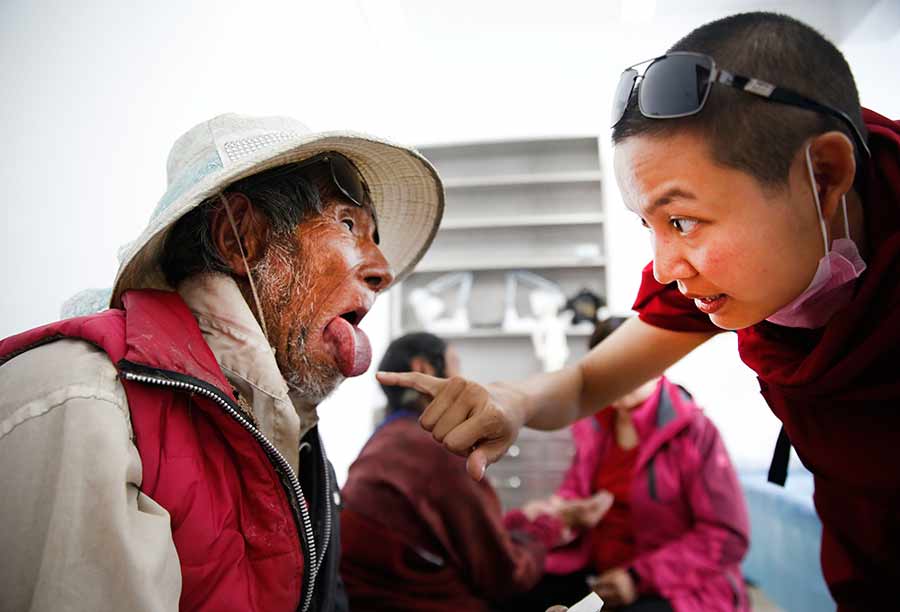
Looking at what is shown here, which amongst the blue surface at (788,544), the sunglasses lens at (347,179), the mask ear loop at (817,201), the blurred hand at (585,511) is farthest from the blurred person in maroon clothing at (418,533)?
the blue surface at (788,544)

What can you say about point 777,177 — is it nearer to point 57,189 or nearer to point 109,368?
point 109,368

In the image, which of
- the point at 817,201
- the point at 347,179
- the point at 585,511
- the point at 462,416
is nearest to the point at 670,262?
the point at 817,201

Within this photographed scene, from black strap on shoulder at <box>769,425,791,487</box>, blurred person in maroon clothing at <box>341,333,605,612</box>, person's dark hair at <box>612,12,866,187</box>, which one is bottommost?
blurred person in maroon clothing at <box>341,333,605,612</box>

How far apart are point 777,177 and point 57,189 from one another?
3.36 feet

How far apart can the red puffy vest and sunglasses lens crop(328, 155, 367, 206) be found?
31cm

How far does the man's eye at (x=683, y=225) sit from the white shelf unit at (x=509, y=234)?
10.2 ft

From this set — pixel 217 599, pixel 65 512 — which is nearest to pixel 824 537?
pixel 217 599

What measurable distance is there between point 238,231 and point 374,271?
216mm

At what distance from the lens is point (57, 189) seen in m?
0.90

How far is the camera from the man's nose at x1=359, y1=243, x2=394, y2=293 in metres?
0.95

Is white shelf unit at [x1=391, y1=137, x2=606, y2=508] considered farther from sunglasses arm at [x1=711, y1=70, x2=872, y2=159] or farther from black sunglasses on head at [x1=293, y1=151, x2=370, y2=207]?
sunglasses arm at [x1=711, y1=70, x2=872, y2=159]

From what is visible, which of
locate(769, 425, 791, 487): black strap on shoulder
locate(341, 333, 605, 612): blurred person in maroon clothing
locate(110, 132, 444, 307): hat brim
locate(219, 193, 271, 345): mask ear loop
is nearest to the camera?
locate(110, 132, 444, 307): hat brim

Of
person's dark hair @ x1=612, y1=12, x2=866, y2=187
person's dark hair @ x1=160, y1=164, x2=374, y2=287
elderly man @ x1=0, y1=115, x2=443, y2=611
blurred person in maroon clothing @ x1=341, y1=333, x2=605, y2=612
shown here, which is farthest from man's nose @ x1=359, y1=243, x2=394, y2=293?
blurred person in maroon clothing @ x1=341, y1=333, x2=605, y2=612

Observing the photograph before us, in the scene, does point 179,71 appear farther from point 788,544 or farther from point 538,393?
point 788,544
